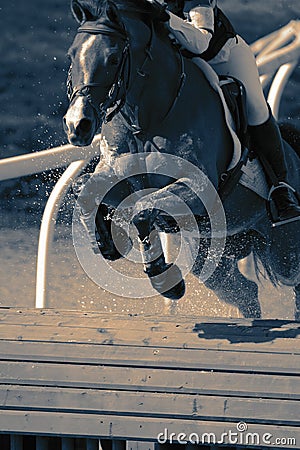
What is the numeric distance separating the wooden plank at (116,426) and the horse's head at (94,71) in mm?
875

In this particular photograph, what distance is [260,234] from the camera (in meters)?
4.94

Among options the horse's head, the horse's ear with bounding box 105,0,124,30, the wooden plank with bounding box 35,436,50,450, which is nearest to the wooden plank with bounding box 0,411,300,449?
the wooden plank with bounding box 35,436,50,450

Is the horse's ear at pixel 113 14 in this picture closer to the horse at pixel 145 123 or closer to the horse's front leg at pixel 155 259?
the horse at pixel 145 123

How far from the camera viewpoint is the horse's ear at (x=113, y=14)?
3.68 m

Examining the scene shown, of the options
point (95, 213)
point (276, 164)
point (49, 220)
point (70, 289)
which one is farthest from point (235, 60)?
point (70, 289)

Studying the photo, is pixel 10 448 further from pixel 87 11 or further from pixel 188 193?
pixel 87 11

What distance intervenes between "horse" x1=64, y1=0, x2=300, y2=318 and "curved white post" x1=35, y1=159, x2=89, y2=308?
4.11 feet

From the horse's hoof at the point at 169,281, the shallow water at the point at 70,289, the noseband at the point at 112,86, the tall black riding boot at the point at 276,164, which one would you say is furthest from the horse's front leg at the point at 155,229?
the shallow water at the point at 70,289

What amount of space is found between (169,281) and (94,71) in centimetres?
83

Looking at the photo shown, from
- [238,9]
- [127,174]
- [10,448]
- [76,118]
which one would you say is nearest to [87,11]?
[76,118]

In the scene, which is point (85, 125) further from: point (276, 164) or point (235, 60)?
point (276, 164)

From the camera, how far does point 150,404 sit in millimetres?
3289

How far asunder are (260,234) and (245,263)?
22 cm

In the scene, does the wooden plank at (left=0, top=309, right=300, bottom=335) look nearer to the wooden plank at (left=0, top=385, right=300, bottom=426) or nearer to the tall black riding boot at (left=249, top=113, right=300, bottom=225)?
the wooden plank at (left=0, top=385, right=300, bottom=426)
